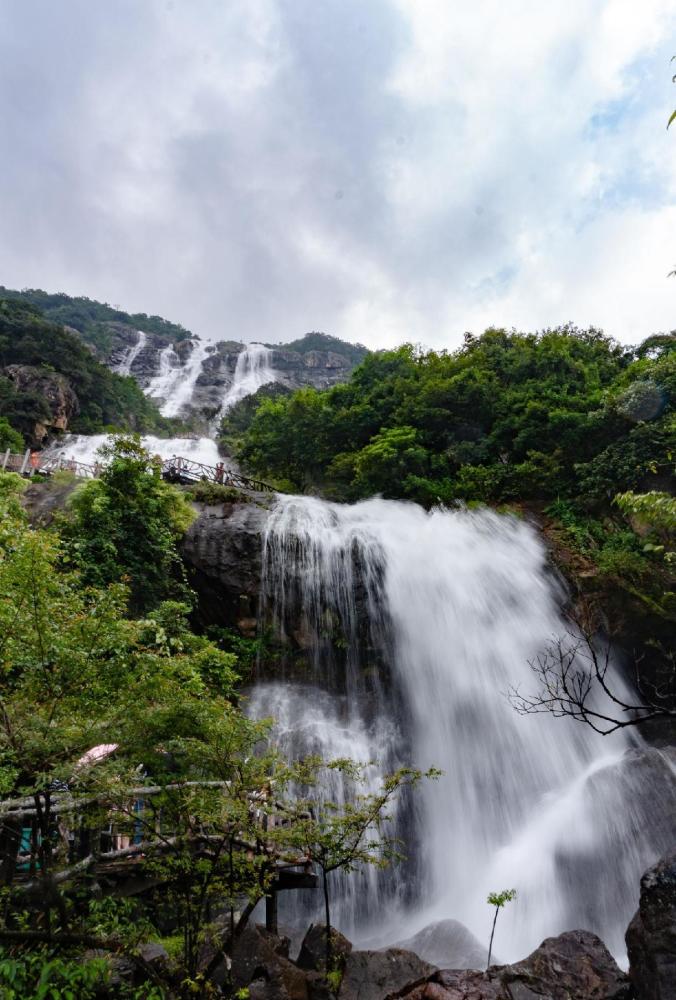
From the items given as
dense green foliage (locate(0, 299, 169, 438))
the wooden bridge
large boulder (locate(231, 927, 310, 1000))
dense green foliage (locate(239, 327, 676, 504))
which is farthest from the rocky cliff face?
large boulder (locate(231, 927, 310, 1000))

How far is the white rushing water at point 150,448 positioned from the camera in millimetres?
27469

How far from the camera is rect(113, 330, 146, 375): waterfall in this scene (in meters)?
60.7

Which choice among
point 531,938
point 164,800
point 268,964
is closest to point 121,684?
point 164,800

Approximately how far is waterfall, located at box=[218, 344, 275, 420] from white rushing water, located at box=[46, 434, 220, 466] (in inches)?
705

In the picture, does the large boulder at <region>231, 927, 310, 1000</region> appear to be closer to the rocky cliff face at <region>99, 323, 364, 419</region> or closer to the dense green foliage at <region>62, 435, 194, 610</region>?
the dense green foliage at <region>62, 435, 194, 610</region>

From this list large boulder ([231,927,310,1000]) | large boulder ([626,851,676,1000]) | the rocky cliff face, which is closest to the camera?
large boulder ([626,851,676,1000])

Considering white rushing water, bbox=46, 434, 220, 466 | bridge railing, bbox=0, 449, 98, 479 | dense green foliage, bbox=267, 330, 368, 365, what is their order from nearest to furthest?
bridge railing, bbox=0, 449, 98, 479, white rushing water, bbox=46, 434, 220, 466, dense green foliage, bbox=267, 330, 368, 365

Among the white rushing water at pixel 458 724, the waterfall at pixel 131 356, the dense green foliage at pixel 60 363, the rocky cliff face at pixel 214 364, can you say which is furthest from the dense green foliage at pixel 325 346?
the white rushing water at pixel 458 724

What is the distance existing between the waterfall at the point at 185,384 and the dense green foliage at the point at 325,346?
54.0 ft

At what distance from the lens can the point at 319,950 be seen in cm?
596

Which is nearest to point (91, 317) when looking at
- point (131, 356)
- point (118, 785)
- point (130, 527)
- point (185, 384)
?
point (131, 356)

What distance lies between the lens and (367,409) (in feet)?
64.5

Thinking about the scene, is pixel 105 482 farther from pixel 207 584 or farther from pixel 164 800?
pixel 164 800

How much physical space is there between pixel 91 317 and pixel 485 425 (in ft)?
242
